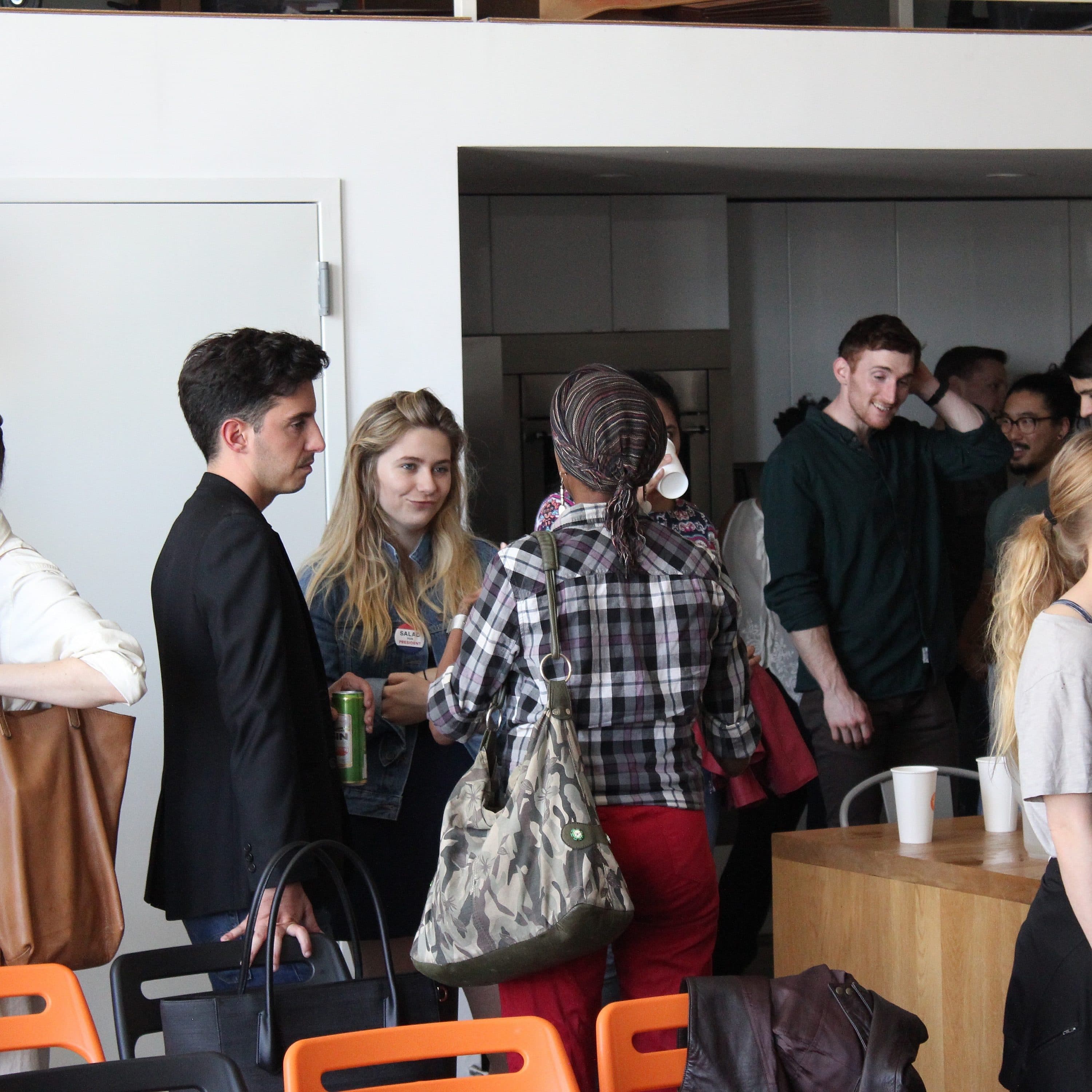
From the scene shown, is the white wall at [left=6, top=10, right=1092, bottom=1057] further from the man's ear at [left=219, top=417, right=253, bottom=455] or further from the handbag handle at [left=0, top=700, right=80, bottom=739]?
the handbag handle at [left=0, top=700, right=80, bottom=739]

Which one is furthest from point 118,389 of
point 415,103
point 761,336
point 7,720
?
point 761,336

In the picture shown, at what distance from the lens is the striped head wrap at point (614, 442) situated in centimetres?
203

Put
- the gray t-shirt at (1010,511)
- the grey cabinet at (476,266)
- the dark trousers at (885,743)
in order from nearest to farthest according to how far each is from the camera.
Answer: the dark trousers at (885,743)
the gray t-shirt at (1010,511)
the grey cabinet at (476,266)

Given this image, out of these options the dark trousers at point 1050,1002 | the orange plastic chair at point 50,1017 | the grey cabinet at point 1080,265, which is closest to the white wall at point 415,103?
the grey cabinet at point 1080,265

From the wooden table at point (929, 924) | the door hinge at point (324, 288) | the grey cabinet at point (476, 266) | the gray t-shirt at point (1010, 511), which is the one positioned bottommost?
the wooden table at point (929, 924)

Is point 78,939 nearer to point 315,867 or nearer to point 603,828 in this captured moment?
point 315,867

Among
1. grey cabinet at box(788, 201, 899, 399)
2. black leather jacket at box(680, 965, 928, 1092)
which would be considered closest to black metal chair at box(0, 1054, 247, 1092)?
black leather jacket at box(680, 965, 928, 1092)

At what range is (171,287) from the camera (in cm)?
348

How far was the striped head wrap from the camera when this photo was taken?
2.03 meters

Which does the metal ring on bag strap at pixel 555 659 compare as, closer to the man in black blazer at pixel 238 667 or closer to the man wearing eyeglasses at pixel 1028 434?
the man in black blazer at pixel 238 667

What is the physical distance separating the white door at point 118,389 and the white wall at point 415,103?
0.28 feet

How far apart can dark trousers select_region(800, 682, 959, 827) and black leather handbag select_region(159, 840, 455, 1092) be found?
1.88 metres

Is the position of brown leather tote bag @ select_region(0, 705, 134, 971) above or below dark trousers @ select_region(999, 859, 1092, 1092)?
above

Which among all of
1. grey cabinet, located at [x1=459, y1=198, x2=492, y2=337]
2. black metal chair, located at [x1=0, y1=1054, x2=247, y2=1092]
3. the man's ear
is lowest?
black metal chair, located at [x1=0, y1=1054, x2=247, y2=1092]
